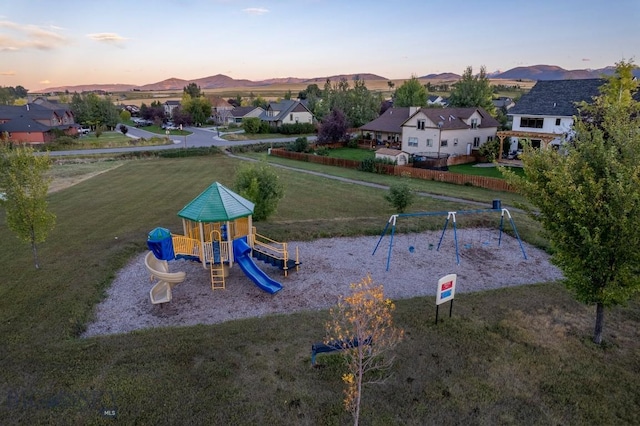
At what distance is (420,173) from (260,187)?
2052 cm

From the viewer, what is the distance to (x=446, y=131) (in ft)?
152

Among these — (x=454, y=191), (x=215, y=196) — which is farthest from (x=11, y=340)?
(x=454, y=191)

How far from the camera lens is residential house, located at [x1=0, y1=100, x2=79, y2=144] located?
2569 inches

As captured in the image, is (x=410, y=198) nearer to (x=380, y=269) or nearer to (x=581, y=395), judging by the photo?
(x=380, y=269)

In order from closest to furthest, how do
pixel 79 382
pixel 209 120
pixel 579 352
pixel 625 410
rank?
pixel 625 410 → pixel 79 382 → pixel 579 352 → pixel 209 120

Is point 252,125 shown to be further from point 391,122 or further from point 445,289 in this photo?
point 445,289

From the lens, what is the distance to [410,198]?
24953 millimetres

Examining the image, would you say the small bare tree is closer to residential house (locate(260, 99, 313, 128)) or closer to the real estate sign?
the real estate sign

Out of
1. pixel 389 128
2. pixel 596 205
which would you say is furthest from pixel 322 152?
pixel 596 205

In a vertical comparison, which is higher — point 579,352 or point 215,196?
point 215,196

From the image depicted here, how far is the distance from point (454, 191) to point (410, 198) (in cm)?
888

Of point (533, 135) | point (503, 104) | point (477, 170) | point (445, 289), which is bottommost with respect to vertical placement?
point (477, 170)

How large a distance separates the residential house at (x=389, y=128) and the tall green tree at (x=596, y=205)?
45696 millimetres

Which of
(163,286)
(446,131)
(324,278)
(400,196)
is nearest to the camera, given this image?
(163,286)
